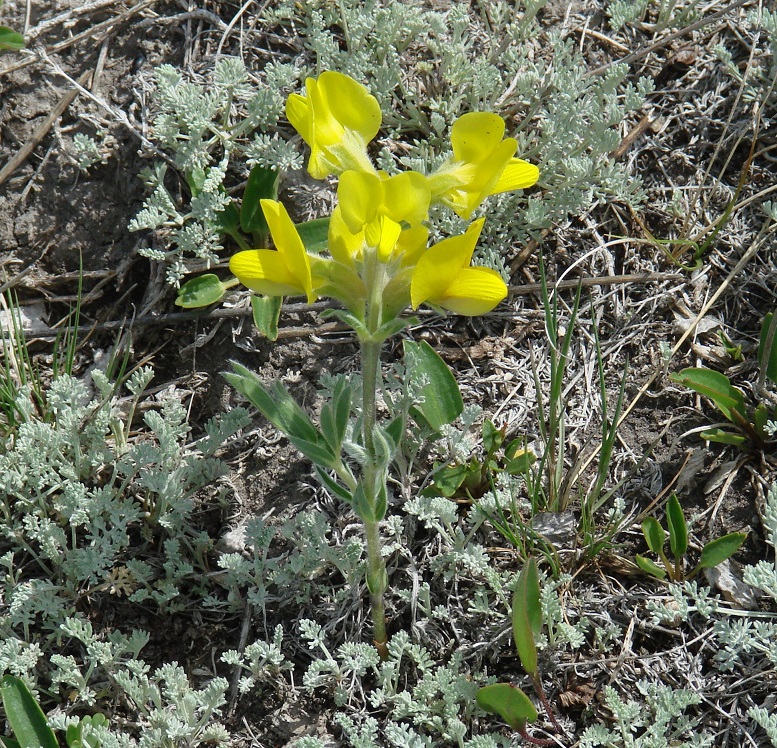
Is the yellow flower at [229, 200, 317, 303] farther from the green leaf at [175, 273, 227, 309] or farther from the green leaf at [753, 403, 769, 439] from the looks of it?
the green leaf at [753, 403, 769, 439]

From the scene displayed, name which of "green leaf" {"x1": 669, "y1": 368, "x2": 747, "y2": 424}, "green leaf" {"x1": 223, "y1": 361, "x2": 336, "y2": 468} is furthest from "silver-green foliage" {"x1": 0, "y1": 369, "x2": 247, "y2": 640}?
"green leaf" {"x1": 669, "y1": 368, "x2": 747, "y2": 424}

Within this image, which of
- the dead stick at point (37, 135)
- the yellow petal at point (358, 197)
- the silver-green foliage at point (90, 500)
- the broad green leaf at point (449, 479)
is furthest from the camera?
the dead stick at point (37, 135)

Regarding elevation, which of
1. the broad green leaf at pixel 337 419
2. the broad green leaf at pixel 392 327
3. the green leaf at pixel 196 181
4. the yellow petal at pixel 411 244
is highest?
the yellow petal at pixel 411 244

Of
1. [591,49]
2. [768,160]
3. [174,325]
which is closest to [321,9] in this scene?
[591,49]

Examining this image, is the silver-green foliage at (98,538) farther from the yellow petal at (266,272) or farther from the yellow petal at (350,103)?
the yellow petal at (350,103)

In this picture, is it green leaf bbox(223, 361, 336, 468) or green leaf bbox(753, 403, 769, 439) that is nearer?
green leaf bbox(223, 361, 336, 468)

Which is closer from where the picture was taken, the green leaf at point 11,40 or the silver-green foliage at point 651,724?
the silver-green foliage at point 651,724

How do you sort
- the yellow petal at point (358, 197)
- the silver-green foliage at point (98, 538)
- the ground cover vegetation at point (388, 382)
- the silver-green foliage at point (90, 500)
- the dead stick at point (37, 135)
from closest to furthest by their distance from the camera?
the yellow petal at point (358, 197)
the ground cover vegetation at point (388, 382)
the silver-green foliage at point (98, 538)
the silver-green foliage at point (90, 500)
the dead stick at point (37, 135)

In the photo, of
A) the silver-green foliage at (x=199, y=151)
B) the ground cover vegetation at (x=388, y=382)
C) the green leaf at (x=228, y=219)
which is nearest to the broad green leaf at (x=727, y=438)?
the ground cover vegetation at (x=388, y=382)
